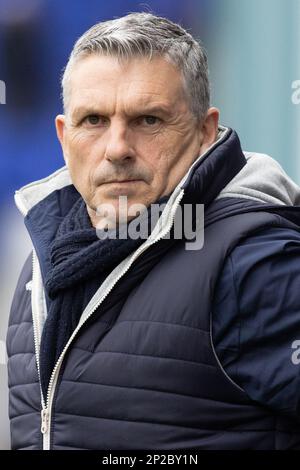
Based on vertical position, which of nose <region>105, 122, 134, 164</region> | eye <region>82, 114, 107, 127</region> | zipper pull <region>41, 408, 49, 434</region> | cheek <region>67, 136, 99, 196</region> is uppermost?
eye <region>82, 114, 107, 127</region>

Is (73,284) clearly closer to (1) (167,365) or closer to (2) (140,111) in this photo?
(1) (167,365)

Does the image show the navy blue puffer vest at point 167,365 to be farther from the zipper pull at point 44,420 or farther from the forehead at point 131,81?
the forehead at point 131,81

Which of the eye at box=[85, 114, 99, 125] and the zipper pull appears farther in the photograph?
the eye at box=[85, 114, 99, 125]

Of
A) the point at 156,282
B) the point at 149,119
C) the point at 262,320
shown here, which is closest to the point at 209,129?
the point at 149,119

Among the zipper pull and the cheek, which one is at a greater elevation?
the cheek

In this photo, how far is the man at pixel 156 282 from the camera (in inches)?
87.4

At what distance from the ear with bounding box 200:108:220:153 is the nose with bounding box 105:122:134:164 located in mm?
250

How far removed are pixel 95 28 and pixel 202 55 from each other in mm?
282

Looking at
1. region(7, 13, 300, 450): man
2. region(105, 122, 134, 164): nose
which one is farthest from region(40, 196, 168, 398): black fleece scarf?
region(105, 122, 134, 164): nose

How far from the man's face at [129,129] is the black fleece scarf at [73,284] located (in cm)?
9

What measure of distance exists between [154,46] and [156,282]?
0.58 meters

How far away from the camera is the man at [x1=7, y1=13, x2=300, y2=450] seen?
87.4 inches

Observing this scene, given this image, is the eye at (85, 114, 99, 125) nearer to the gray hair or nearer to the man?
the man

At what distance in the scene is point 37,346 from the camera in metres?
2.47
